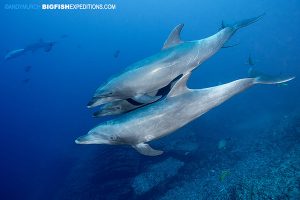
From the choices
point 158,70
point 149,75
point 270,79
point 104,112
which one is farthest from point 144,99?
point 270,79

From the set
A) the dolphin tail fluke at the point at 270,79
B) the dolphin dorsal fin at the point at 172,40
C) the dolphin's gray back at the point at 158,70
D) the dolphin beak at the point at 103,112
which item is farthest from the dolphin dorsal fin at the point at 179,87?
the dolphin tail fluke at the point at 270,79

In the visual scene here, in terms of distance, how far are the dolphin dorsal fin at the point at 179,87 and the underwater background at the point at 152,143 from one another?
222cm

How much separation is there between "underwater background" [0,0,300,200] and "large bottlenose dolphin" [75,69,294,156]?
70.3 inches

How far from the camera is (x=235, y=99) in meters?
29.0

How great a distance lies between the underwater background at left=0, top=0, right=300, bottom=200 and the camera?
35.5 ft

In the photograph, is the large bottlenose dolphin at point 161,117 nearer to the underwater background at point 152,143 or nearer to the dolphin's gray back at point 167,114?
the dolphin's gray back at point 167,114

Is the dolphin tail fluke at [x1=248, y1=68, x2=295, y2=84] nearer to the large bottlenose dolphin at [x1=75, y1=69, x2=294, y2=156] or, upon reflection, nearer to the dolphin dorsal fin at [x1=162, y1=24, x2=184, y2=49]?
the large bottlenose dolphin at [x1=75, y1=69, x2=294, y2=156]

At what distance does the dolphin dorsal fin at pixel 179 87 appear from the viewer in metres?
4.11

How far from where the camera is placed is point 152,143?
47.1 ft

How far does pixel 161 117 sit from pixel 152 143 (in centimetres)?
1048

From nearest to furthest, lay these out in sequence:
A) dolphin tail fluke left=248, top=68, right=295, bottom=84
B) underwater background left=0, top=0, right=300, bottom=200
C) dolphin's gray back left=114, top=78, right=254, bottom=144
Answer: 1. dolphin's gray back left=114, top=78, right=254, bottom=144
2. dolphin tail fluke left=248, top=68, right=295, bottom=84
3. underwater background left=0, top=0, right=300, bottom=200

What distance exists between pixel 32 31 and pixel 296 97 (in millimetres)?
104898

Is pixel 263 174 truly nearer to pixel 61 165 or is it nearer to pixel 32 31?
pixel 61 165

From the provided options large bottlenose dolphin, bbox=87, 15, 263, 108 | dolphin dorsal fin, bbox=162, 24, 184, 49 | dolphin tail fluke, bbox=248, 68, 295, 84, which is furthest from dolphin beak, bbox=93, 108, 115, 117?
dolphin tail fluke, bbox=248, 68, 295, 84
